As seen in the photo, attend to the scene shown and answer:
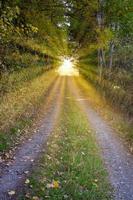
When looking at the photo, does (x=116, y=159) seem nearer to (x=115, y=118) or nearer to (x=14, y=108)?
(x=14, y=108)

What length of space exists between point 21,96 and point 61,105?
5.63m

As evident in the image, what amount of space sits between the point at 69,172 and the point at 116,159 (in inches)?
96.3

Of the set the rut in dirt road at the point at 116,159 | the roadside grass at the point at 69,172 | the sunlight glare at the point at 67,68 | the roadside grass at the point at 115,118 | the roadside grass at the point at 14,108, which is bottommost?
the sunlight glare at the point at 67,68

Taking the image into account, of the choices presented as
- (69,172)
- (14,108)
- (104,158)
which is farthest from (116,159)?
(14,108)

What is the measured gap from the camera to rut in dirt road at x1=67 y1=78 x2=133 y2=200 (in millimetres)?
9602

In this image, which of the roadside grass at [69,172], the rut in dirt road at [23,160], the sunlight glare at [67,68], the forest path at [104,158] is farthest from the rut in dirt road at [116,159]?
the sunlight glare at [67,68]

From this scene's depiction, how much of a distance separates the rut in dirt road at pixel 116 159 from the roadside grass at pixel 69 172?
24 cm

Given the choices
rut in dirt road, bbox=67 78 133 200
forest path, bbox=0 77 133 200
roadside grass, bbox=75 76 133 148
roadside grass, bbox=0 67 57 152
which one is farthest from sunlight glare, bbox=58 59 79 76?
forest path, bbox=0 77 133 200

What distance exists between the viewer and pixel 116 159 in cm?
1223

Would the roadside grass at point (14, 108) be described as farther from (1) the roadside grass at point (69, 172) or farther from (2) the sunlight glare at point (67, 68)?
(2) the sunlight glare at point (67, 68)

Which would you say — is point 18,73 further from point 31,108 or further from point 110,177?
point 110,177

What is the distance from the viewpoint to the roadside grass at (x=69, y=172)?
29.0ft

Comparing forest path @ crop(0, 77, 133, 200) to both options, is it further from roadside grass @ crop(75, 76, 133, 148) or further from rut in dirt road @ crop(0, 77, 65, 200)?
roadside grass @ crop(75, 76, 133, 148)

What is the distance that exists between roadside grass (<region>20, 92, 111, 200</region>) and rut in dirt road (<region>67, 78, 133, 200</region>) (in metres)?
0.24
